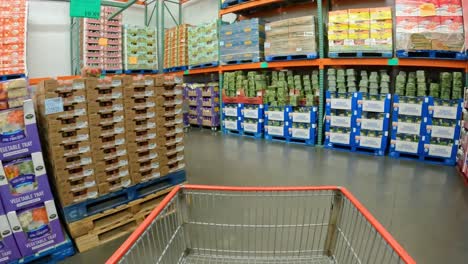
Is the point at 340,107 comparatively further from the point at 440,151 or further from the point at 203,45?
the point at 203,45

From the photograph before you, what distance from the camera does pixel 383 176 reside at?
4402 millimetres

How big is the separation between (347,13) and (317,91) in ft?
5.37

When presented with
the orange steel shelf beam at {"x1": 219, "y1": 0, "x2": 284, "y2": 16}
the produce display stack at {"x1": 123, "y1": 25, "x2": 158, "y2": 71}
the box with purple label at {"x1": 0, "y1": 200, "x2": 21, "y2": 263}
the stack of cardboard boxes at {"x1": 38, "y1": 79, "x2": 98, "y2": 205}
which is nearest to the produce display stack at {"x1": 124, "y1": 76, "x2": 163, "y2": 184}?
the stack of cardboard boxes at {"x1": 38, "y1": 79, "x2": 98, "y2": 205}

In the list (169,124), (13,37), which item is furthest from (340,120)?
(13,37)

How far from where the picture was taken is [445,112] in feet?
15.9

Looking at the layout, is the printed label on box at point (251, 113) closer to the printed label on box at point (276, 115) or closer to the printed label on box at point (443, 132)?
the printed label on box at point (276, 115)

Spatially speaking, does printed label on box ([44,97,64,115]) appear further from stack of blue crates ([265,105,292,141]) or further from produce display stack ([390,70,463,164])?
produce display stack ([390,70,463,164])

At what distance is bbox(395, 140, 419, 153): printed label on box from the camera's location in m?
5.19

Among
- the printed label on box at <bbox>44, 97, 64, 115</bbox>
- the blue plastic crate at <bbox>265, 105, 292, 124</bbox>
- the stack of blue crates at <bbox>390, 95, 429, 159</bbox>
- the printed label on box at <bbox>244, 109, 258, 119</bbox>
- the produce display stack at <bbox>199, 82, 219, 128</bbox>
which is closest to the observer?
the printed label on box at <bbox>44, 97, 64, 115</bbox>

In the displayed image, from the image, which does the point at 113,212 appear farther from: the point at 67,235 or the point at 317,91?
the point at 317,91

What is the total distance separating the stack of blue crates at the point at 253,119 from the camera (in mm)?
7198

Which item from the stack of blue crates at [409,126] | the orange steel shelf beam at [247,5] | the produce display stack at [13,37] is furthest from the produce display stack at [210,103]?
the produce display stack at [13,37]

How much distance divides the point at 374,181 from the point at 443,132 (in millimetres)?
1779

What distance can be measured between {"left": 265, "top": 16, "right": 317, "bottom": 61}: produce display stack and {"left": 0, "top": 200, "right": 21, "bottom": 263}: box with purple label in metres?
5.76
